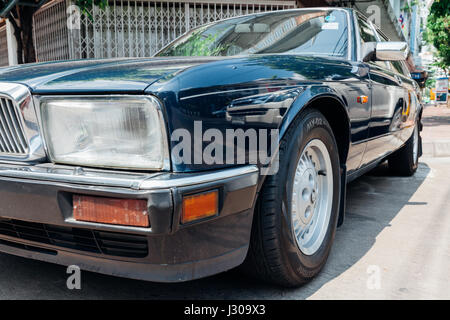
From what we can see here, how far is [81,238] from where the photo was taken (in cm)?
149

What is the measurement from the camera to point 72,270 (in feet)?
6.79

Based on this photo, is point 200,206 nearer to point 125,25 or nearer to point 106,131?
point 106,131

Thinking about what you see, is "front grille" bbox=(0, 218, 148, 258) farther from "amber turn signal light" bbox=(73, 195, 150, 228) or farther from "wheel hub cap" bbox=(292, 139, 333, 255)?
"wheel hub cap" bbox=(292, 139, 333, 255)

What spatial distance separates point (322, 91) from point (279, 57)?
254 millimetres

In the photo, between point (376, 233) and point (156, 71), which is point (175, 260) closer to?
point (156, 71)

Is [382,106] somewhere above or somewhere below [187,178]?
above

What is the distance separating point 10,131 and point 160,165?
65cm

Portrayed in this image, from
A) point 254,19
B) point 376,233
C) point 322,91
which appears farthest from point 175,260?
point 254,19

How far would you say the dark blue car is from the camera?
4.56 feet

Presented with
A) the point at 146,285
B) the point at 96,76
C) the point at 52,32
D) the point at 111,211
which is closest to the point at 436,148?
the point at 146,285

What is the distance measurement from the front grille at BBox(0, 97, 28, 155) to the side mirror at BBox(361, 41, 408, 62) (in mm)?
2069

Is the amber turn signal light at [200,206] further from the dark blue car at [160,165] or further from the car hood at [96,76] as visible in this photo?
the car hood at [96,76]

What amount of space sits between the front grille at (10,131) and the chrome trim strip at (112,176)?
0.10 m

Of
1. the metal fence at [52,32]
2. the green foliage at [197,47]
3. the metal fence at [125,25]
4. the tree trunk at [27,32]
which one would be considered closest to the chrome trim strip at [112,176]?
the green foliage at [197,47]
